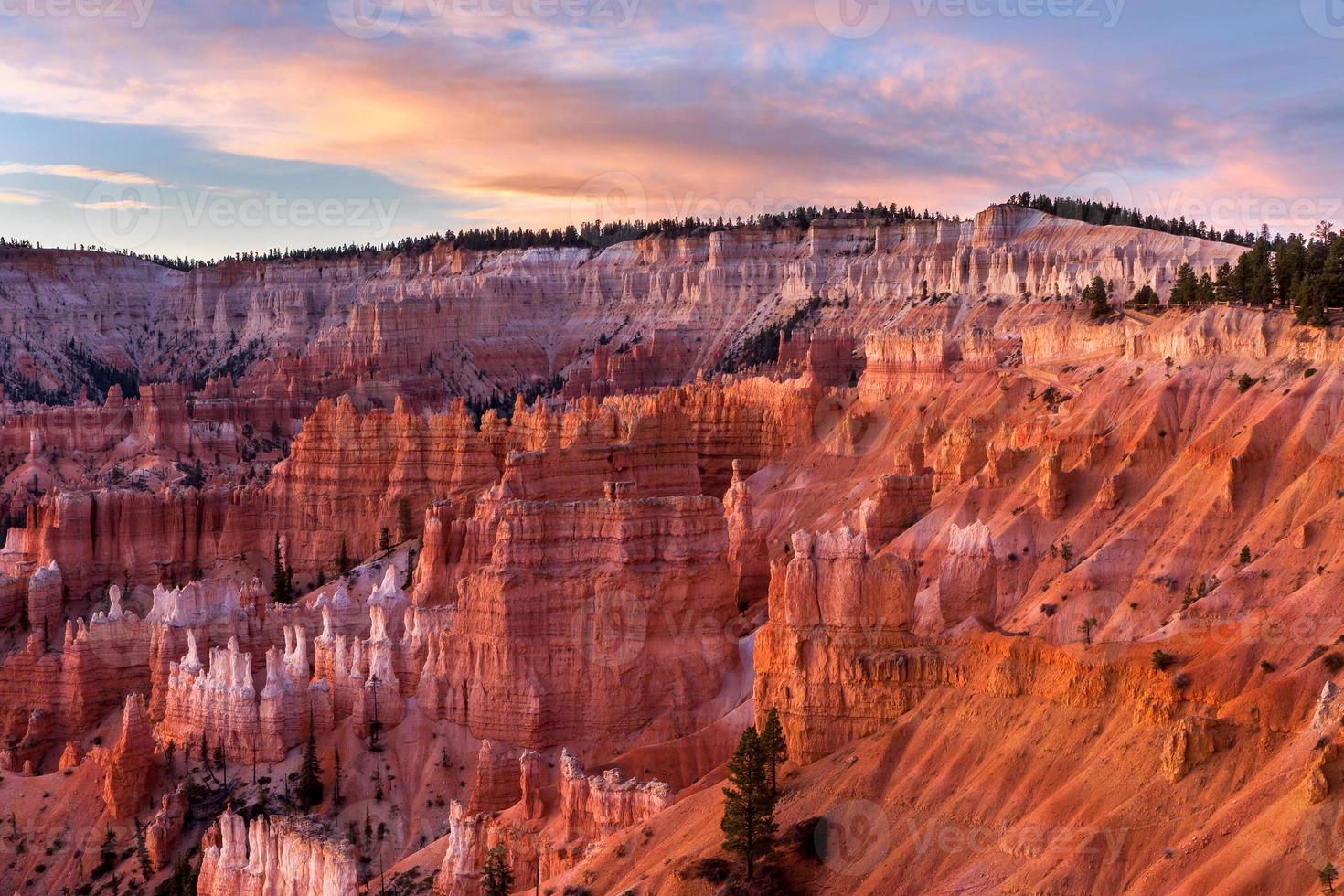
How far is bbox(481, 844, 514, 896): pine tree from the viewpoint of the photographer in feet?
137

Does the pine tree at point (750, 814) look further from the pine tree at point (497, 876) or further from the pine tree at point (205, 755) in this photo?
the pine tree at point (205, 755)

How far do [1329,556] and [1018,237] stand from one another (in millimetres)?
105219

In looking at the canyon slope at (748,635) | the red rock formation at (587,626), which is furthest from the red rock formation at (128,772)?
the red rock formation at (587,626)

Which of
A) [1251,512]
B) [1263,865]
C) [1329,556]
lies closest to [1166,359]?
[1251,512]

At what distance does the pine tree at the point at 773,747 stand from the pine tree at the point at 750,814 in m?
0.85

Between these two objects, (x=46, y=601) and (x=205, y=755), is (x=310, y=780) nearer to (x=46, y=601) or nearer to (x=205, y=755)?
(x=205, y=755)

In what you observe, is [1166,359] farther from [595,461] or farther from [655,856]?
[655,856]

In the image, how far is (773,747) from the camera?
3878 cm

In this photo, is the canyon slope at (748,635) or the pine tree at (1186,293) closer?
the canyon slope at (748,635)

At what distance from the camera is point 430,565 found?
7344cm

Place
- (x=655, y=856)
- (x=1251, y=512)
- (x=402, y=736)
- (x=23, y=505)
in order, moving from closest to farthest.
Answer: (x=655, y=856)
(x=1251, y=512)
(x=402, y=736)
(x=23, y=505)

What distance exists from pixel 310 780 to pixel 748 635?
16516 millimetres

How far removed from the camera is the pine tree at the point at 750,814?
36.1 m

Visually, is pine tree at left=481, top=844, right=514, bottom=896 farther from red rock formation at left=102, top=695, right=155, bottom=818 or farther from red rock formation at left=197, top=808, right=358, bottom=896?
red rock formation at left=102, top=695, right=155, bottom=818
